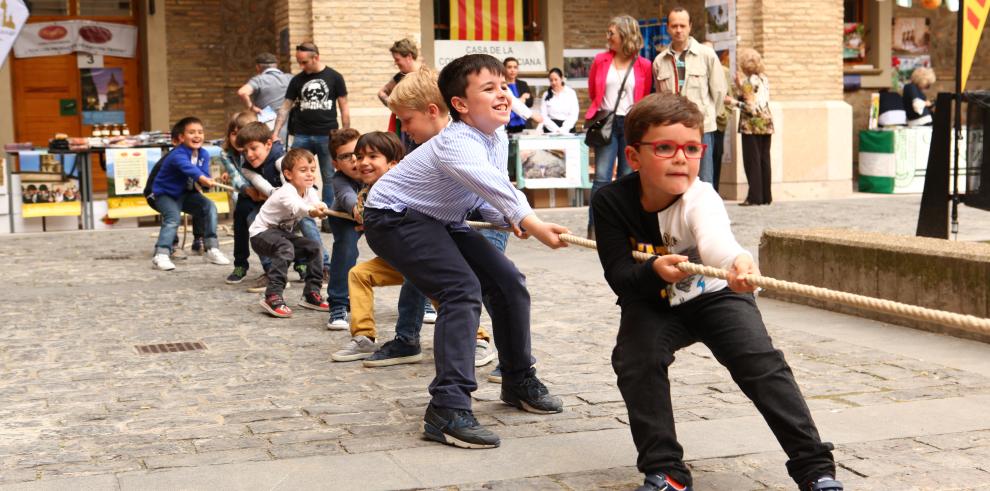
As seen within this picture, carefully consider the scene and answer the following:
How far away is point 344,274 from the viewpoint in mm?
7453

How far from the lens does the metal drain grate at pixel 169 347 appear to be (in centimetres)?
666

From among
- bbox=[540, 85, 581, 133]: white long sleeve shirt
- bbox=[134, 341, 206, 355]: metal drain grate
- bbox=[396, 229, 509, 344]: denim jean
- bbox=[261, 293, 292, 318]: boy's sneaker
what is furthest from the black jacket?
bbox=[540, 85, 581, 133]: white long sleeve shirt

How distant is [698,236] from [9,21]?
1254cm

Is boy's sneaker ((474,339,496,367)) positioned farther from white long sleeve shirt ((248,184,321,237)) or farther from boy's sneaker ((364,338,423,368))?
white long sleeve shirt ((248,184,321,237))

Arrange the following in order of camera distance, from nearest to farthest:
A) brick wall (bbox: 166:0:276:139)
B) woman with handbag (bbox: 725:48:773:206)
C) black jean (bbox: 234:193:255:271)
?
black jean (bbox: 234:193:255:271) → woman with handbag (bbox: 725:48:773:206) → brick wall (bbox: 166:0:276:139)

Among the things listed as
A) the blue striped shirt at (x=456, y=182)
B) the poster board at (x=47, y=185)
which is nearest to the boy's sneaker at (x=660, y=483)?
the blue striped shirt at (x=456, y=182)

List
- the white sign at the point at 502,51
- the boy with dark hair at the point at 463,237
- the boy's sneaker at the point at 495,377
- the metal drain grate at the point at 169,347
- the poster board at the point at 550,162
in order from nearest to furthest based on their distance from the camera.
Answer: the boy with dark hair at the point at 463,237
the boy's sneaker at the point at 495,377
the metal drain grate at the point at 169,347
the poster board at the point at 550,162
the white sign at the point at 502,51

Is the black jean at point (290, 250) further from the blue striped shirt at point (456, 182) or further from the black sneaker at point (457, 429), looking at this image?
the black sneaker at point (457, 429)

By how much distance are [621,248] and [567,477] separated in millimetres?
745

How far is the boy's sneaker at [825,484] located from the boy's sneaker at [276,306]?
485 centimetres

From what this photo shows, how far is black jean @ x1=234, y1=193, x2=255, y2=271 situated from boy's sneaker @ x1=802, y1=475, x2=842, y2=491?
659 centimetres

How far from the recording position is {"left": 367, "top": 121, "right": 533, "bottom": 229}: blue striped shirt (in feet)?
15.1

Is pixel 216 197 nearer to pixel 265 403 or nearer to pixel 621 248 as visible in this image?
pixel 265 403

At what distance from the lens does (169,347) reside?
6789 mm
